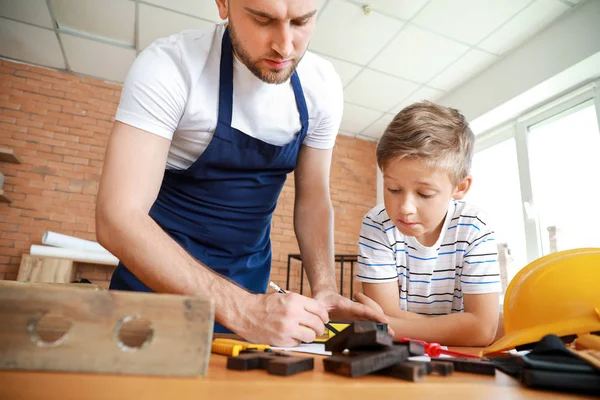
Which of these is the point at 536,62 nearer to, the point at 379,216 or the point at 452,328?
the point at 379,216

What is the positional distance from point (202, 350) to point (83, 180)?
165 inches

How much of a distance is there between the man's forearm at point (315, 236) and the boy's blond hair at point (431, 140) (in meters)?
0.25

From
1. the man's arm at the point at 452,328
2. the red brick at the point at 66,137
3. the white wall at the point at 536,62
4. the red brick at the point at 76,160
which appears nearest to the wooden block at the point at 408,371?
the man's arm at the point at 452,328

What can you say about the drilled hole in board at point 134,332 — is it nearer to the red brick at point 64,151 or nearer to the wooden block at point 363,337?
the wooden block at point 363,337

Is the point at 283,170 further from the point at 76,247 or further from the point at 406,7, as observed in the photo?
the point at 76,247

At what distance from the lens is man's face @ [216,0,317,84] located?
937 millimetres

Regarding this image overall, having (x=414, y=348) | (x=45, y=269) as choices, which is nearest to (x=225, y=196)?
(x=414, y=348)

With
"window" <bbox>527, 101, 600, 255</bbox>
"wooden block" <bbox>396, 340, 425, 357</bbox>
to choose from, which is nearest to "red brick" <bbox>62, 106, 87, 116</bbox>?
"window" <bbox>527, 101, 600, 255</bbox>

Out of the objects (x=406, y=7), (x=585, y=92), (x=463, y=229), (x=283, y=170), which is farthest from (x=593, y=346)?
(x=585, y=92)

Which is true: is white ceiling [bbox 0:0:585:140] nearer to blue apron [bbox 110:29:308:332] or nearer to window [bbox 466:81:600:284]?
window [bbox 466:81:600:284]

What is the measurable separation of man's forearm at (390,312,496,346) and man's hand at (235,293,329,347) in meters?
0.33

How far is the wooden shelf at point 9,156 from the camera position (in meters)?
3.52

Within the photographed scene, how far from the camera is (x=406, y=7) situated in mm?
2980

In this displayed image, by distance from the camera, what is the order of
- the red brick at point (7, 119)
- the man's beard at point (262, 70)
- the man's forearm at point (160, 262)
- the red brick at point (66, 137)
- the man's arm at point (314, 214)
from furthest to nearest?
the red brick at point (66, 137) → the red brick at point (7, 119) → the man's arm at point (314, 214) → the man's beard at point (262, 70) → the man's forearm at point (160, 262)
